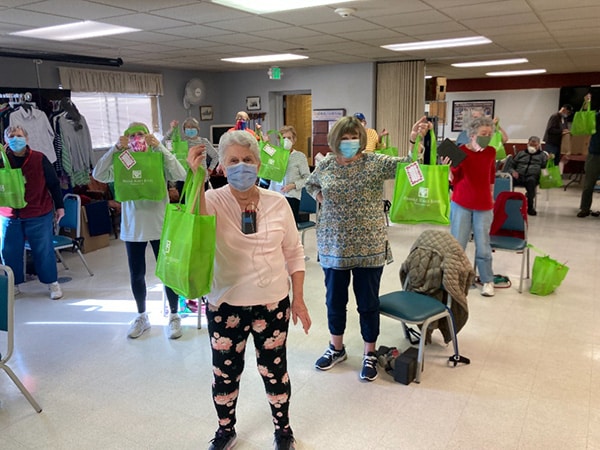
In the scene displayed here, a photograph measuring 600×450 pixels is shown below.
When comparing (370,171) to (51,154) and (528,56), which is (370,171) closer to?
(51,154)

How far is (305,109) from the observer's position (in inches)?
420

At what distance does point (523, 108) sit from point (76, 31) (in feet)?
36.1

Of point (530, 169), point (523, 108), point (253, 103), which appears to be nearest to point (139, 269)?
point (530, 169)

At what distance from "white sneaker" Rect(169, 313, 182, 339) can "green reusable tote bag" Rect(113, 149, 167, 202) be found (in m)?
0.90

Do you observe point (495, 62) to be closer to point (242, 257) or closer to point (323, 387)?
point (323, 387)

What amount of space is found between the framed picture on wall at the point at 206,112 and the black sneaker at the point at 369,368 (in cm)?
751

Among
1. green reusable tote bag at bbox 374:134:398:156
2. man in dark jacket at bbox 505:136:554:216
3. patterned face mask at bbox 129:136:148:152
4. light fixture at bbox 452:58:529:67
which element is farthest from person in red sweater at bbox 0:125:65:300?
light fixture at bbox 452:58:529:67

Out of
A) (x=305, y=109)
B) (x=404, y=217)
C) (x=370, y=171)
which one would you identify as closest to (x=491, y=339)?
(x=404, y=217)

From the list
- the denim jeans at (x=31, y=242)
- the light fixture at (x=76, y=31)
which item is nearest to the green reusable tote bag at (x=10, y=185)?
the denim jeans at (x=31, y=242)

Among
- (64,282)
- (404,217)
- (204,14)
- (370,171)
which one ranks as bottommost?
(64,282)

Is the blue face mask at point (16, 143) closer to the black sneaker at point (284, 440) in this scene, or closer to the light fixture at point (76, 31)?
the light fixture at point (76, 31)

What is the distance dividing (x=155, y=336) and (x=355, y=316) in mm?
1564

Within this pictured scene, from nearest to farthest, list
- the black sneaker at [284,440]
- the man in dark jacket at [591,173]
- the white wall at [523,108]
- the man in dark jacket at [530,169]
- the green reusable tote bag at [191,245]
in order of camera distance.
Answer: the green reusable tote bag at [191,245], the black sneaker at [284,440], the man in dark jacket at [591,173], the man in dark jacket at [530,169], the white wall at [523,108]

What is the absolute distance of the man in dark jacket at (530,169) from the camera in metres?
7.66
